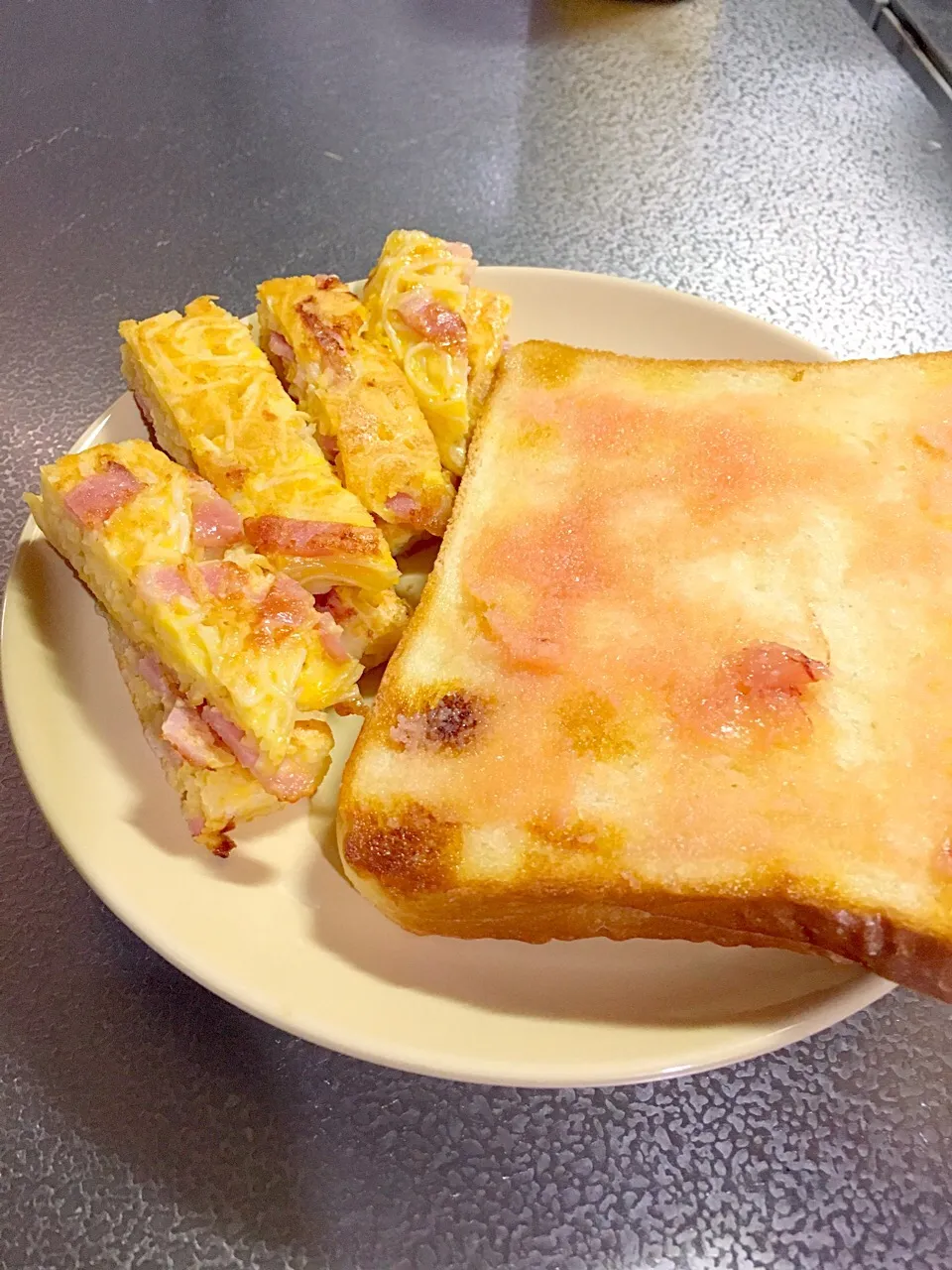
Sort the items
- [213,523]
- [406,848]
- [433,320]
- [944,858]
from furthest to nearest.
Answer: [433,320]
[213,523]
[406,848]
[944,858]

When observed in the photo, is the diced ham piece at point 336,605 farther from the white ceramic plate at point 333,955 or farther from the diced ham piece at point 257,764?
the diced ham piece at point 257,764

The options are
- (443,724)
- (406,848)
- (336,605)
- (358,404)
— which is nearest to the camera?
(406,848)

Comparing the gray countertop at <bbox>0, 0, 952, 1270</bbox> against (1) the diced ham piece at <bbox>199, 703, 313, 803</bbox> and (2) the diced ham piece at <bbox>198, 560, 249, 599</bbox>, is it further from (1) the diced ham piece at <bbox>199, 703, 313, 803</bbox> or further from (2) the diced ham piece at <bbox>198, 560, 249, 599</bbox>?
(2) the diced ham piece at <bbox>198, 560, 249, 599</bbox>

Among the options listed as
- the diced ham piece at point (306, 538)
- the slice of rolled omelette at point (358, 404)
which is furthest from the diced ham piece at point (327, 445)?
the diced ham piece at point (306, 538)

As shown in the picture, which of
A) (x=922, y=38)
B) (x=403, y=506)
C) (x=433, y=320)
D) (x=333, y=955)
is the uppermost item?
(x=922, y=38)

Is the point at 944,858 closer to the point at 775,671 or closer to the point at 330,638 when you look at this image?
the point at 775,671

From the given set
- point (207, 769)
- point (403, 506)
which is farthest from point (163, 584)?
point (403, 506)
